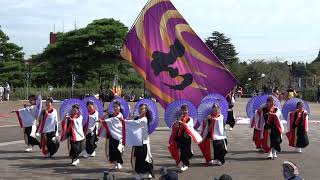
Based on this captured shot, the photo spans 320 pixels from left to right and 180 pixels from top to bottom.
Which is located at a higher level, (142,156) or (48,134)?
(48,134)

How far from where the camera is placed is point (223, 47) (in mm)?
89250

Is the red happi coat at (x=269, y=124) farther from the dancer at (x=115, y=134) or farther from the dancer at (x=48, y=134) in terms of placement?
the dancer at (x=48, y=134)

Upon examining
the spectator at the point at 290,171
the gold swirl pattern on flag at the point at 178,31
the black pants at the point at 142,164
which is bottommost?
the black pants at the point at 142,164

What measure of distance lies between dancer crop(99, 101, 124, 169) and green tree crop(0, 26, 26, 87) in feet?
128

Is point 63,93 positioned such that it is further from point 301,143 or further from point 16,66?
point 301,143

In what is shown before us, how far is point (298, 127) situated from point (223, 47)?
246ft

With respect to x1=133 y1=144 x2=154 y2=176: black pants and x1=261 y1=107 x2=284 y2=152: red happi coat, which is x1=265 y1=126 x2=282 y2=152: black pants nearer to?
x1=261 y1=107 x2=284 y2=152: red happi coat

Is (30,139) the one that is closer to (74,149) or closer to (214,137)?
(74,149)

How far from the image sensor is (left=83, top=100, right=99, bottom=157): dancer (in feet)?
44.0

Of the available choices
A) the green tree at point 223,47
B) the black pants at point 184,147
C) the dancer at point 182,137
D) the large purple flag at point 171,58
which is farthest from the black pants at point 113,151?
the green tree at point 223,47

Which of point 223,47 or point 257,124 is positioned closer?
point 257,124

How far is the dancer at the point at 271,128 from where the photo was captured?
45.7ft

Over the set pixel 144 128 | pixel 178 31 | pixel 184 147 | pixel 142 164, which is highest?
pixel 178 31

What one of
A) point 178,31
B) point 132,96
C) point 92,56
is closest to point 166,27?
point 178,31
